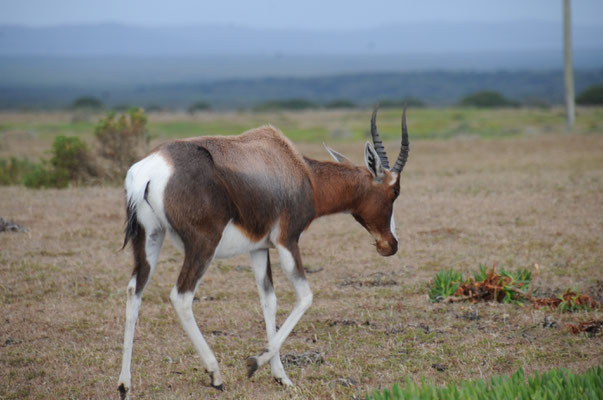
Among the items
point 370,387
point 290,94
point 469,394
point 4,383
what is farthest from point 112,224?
point 290,94

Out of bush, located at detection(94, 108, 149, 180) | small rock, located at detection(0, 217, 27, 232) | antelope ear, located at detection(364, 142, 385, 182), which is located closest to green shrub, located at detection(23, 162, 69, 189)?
bush, located at detection(94, 108, 149, 180)

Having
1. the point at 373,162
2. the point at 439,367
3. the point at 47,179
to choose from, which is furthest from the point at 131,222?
the point at 47,179

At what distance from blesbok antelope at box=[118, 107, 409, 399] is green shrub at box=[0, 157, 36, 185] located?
555 inches

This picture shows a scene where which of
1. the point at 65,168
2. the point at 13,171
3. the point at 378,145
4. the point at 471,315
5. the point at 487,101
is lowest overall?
the point at 487,101

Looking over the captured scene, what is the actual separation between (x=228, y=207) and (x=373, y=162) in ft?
5.09

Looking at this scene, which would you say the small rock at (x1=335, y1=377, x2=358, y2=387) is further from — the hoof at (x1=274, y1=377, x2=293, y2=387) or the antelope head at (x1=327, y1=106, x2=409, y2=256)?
the antelope head at (x1=327, y1=106, x2=409, y2=256)

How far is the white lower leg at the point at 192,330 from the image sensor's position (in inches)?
236

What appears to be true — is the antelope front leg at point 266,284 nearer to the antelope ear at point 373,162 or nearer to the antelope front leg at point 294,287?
the antelope front leg at point 294,287

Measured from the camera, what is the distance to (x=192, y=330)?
20.2 ft

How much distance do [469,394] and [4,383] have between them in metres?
3.95

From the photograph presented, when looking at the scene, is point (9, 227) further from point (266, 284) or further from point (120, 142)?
point (266, 284)

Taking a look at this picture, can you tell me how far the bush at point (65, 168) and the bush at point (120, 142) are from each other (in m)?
0.50

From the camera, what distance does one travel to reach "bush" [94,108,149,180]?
18.3 meters

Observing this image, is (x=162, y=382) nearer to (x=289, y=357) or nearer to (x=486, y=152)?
(x=289, y=357)
